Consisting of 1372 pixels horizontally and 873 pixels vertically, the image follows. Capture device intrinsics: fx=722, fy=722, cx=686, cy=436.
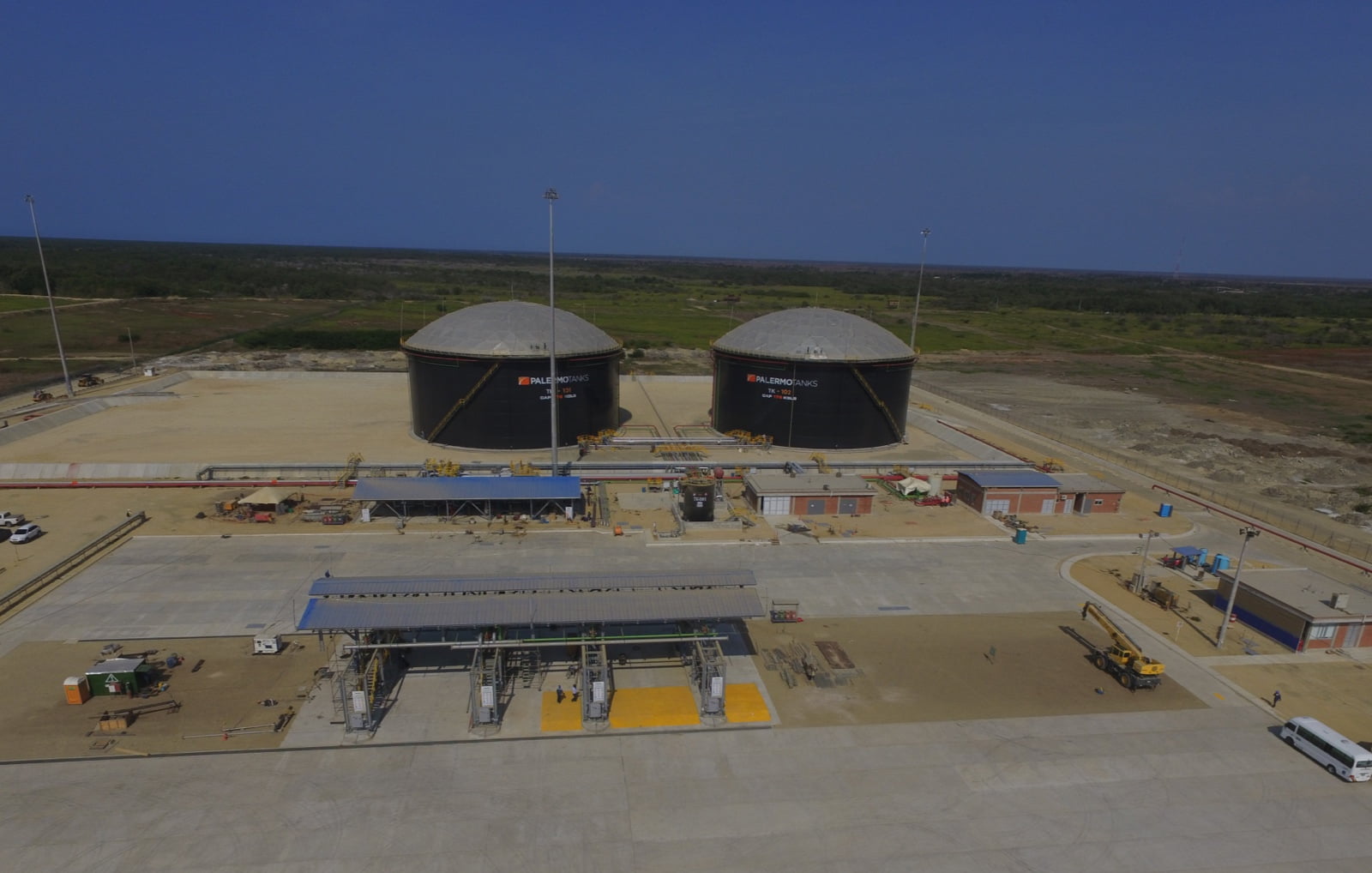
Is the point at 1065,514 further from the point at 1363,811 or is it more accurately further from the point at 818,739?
the point at 818,739

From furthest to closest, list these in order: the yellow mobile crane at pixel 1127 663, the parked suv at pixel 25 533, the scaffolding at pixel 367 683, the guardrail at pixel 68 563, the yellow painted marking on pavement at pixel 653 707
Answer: the parked suv at pixel 25 533 < the guardrail at pixel 68 563 < the yellow mobile crane at pixel 1127 663 < the yellow painted marking on pavement at pixel 653 707 < the scaffolding at pixel 367 683

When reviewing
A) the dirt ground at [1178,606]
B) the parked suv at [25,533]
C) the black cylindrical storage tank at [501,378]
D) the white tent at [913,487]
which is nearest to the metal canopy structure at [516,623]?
the dirt ground at [1178,606]

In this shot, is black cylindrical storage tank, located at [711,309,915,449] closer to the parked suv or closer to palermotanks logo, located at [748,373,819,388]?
palermotanks logo, located at [748,373,819,388]

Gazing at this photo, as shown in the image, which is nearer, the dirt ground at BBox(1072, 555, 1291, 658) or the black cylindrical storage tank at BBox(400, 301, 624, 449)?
the dirt ground at BBox(1072, 555, 1291, 658)

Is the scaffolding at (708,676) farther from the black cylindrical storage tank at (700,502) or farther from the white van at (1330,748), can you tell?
the white van at (1330,748)

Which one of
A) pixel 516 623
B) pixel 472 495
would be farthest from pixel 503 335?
pixel 516 623

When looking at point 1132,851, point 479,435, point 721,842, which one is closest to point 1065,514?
point 1132,851

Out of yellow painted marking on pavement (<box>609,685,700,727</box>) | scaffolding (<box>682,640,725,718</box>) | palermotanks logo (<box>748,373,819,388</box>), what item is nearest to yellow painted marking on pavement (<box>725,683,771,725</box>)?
scaffolding (<box>682,640,725,718</box>)
